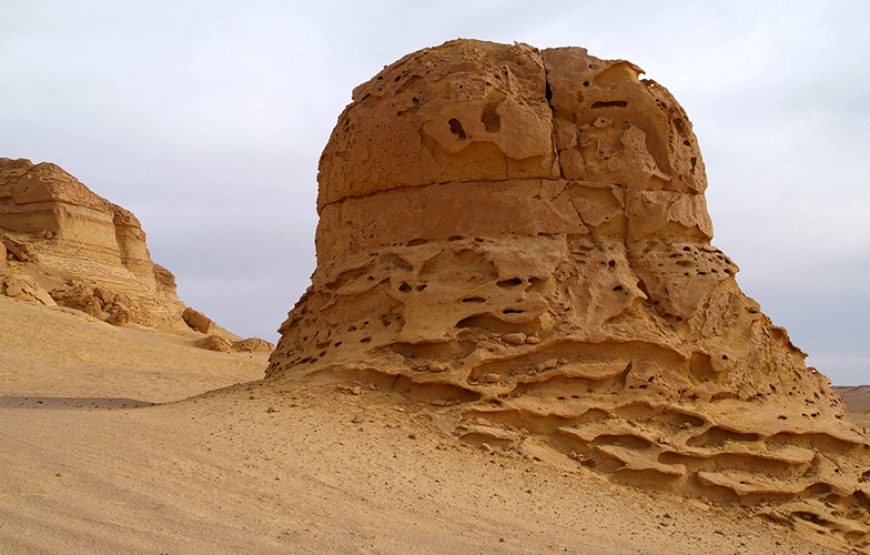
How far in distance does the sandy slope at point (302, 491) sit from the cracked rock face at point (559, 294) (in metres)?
0.42

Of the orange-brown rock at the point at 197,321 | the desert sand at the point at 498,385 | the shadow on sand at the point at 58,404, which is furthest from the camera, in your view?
the orange-brown rock at the point at 197,321

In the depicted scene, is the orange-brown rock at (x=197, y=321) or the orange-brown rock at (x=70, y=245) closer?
the orange-brown rock at (x=70, y=245)

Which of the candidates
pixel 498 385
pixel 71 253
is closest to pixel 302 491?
pixel 498 385

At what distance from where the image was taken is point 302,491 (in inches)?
169

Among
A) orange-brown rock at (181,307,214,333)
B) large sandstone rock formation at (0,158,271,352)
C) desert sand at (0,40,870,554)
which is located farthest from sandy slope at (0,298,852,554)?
orange-brown rock at (181,307,214,333)

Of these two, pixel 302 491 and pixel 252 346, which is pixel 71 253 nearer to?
pixel 252 346

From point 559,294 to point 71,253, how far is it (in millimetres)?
21756

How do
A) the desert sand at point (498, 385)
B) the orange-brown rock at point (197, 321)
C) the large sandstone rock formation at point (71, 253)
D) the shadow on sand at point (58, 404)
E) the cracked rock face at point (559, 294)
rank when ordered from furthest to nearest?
the orange-brown rock at point (197, 321) < the large sandstone rock formation at point (71, 253) < the shadow on sand at point (58, 404) < the cracked rock face at point (559, 294) < the desert sand at point (498, 385)

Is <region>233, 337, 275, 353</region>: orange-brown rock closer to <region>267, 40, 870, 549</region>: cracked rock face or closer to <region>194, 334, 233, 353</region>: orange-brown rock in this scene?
<region>194, 334, 233, 353</region>: orange-brown rock

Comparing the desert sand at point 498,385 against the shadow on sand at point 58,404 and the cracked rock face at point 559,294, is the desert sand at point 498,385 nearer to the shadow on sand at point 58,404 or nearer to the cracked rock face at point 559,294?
the cracked rock face at point 559,294

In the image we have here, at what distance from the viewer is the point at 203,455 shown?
15.3 feet

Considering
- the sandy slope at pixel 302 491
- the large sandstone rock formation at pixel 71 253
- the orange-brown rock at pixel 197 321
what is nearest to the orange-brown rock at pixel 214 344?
the large sandstone rock formation at pixel 71 253

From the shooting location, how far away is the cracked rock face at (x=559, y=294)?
5.93 m

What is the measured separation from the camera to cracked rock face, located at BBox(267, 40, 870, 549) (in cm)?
593
